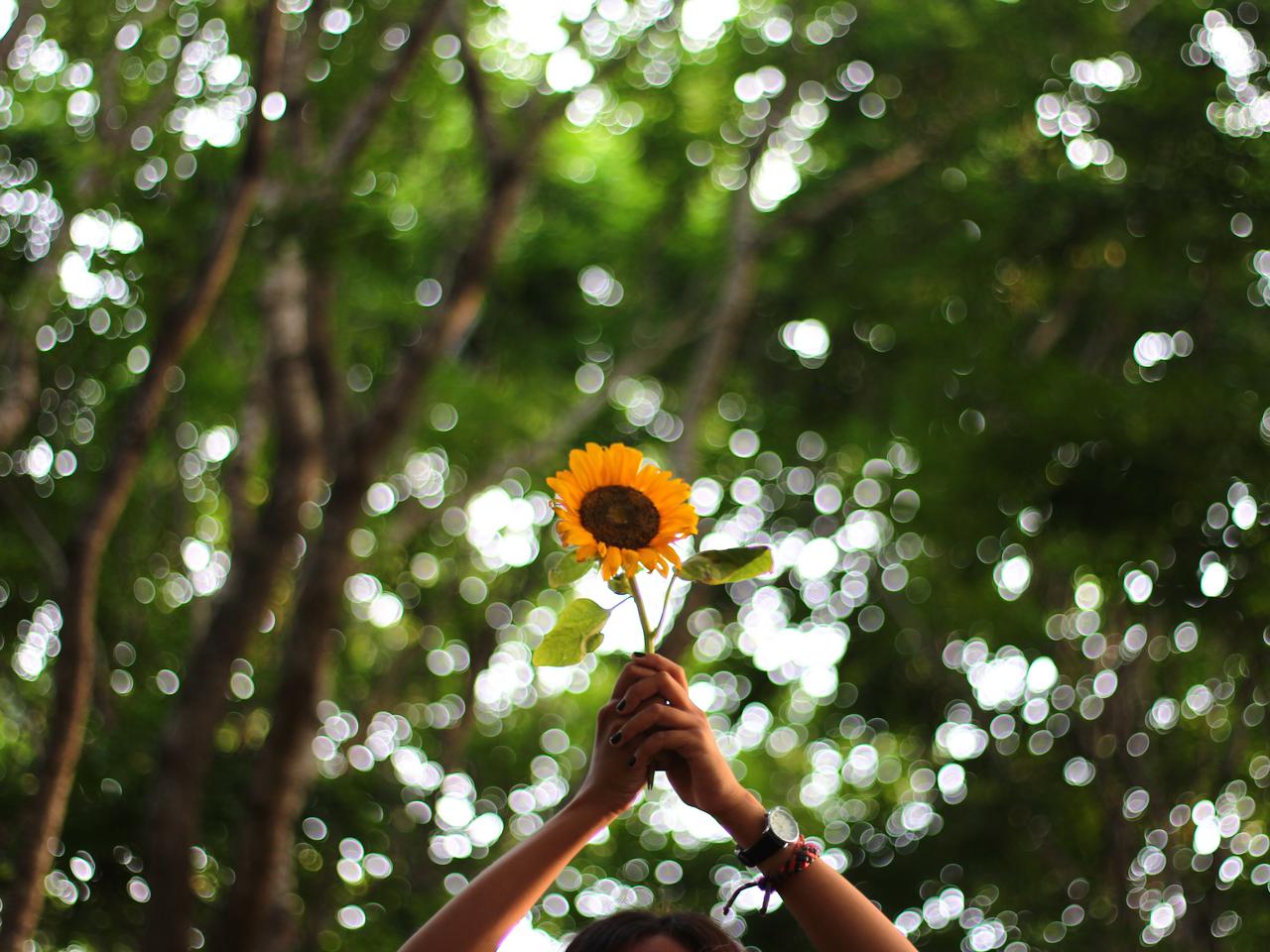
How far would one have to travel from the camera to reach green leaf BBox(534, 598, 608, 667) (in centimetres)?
210

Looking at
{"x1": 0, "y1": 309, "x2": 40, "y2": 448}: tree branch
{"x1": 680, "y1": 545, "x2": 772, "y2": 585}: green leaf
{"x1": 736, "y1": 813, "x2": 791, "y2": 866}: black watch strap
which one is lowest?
{"x1": 0, "y1": 309, "x2": 40, "y2": 448}: tree branch

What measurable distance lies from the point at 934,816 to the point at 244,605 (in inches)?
261

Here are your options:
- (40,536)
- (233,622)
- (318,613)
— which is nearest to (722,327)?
(318,613)

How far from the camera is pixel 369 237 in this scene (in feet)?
23.9

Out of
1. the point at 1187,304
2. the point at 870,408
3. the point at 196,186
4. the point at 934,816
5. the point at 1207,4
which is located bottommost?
the point at 934,816

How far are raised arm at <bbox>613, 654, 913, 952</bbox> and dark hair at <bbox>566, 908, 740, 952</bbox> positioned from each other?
1.03ft

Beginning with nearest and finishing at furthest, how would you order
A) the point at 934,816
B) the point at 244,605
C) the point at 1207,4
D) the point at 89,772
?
the point at 244,605
the point at 89,772
the point at 1207,4
the point at 934,816

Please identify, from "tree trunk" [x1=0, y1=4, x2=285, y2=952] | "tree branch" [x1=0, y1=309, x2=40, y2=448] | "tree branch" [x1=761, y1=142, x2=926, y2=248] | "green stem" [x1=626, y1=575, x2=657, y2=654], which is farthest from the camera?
"tree branch" [x1=761, y1=142, x2=926, y2=248]

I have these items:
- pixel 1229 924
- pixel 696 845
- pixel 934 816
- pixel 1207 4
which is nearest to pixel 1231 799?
pixel 1229 924

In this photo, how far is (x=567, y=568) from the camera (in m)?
2.11

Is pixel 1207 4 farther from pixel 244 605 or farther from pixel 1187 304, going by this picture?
pixel 244 605

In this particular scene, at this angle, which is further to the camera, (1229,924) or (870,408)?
(870,408)

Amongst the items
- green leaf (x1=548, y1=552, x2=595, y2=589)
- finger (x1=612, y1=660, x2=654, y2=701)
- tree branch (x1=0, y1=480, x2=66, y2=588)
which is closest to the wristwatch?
finger (x1=612, y1=660, x2=654, y2=701)

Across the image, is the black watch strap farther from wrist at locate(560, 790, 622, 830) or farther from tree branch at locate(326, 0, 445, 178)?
tree branch at locate(326, 0, 445, 178)
